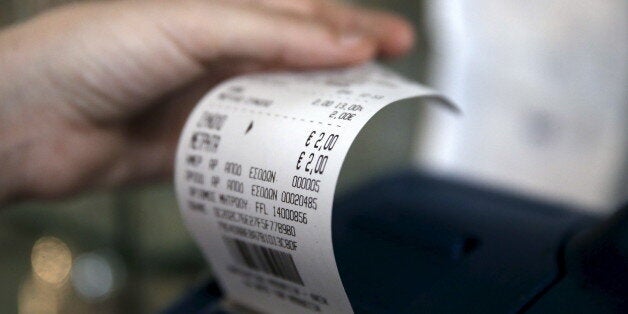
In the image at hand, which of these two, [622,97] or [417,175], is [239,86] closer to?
[417,175]

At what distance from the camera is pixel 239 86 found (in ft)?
1.42

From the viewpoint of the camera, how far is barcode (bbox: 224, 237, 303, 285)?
364 millimetres

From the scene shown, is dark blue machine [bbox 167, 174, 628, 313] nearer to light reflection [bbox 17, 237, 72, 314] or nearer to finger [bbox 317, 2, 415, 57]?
finger [bbox 317, 2, 415, 57]

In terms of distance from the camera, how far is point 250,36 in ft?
1.63

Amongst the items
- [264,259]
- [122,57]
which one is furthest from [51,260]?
[264,259]

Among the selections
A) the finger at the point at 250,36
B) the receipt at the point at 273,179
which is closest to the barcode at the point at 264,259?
the receipt at the point at 273,179

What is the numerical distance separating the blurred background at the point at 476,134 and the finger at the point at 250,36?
18 cm

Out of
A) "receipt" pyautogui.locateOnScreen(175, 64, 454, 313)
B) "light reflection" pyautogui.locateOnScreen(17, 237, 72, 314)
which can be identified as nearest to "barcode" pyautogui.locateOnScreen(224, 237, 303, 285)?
"receipt" pyautogui.locateOnScreen(175, 64, 454, 313)

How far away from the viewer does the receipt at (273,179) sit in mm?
341

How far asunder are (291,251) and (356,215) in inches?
5.5

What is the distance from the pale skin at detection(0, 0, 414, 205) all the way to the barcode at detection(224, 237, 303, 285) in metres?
0.18

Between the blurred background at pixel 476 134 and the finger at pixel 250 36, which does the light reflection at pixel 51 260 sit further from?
the finger at pixel 250 36

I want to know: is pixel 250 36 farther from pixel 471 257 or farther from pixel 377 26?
pixel 471 257

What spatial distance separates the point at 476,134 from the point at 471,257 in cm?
38
